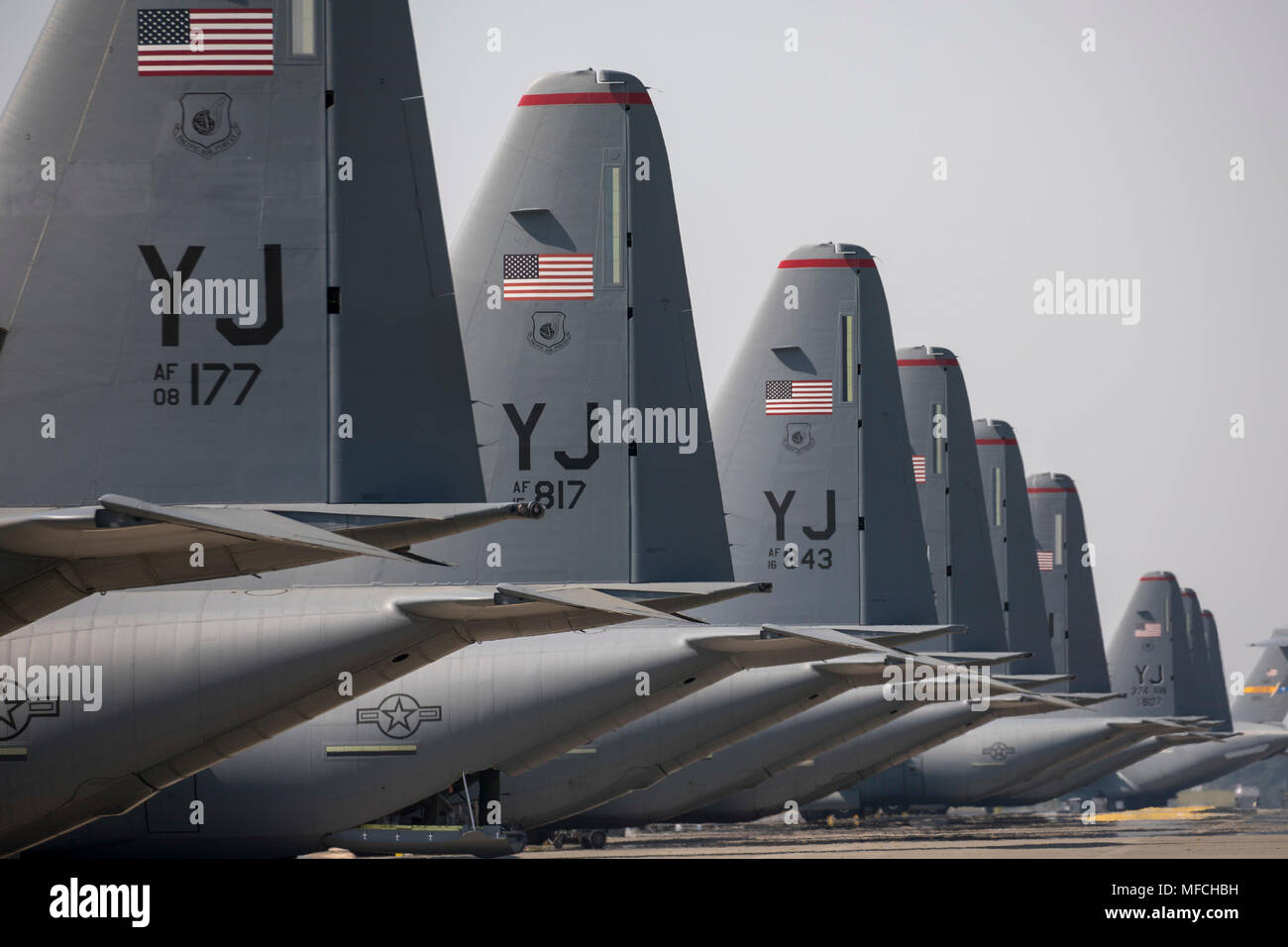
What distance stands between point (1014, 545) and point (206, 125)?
115 ft

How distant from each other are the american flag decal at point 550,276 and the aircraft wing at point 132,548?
9266 mm

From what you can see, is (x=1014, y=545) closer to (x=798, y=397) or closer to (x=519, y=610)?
(x=798, y=397)

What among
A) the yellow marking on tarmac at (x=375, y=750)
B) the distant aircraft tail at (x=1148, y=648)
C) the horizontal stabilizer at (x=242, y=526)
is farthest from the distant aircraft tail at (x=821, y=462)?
the distant aircraft tail at (x=1148, y=648)

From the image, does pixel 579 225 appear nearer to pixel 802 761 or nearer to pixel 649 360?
pixel 649 360

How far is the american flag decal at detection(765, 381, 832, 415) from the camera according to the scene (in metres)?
35.0

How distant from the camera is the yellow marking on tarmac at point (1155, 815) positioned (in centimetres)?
6738

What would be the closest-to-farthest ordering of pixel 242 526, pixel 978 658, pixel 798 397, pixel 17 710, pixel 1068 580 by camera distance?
pixel 242 526, pixel 17 710, pixel 798 397, pixel 978 658, pixel 1068 580

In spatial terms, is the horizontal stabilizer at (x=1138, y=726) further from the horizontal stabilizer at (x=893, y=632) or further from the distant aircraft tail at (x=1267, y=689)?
the distant aircraft tail at (x=1267, y=689)

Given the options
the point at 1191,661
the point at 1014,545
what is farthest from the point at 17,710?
the point at 1191,661

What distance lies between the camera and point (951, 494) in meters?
43.8

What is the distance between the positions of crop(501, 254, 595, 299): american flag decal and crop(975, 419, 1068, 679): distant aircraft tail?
25.4m

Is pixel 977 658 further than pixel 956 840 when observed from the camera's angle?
No
